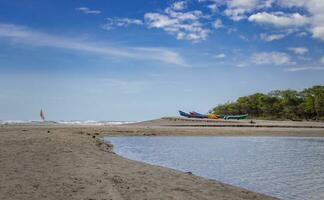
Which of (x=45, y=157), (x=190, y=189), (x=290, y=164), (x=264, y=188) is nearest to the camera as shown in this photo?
(x=190, y=189)

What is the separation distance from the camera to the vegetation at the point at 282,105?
328ft

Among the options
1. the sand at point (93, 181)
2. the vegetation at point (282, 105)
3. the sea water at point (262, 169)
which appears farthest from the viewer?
the vegetation at point (282, 105)

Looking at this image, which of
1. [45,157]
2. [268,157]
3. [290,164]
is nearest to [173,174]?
[45,157]

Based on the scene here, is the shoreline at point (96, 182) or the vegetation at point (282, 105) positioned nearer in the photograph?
the shoreline at point (96, 182)

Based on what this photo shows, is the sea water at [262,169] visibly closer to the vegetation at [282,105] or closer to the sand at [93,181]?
the sand at [93,181]

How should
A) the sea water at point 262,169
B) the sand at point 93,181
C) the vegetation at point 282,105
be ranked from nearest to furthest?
the sand at point 93,181
the sea water at point 262,169
the vegetation at point 282,105

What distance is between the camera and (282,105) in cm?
10794

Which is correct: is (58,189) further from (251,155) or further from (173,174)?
(251,155)

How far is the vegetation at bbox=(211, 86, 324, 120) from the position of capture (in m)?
→ 99.9

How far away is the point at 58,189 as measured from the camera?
11078 mm

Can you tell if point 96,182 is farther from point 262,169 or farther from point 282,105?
point 282,105

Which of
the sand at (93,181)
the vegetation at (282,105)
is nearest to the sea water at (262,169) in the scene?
the sand at (93,181)

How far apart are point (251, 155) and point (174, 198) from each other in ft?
49.4

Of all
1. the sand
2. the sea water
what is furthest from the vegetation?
the sand
